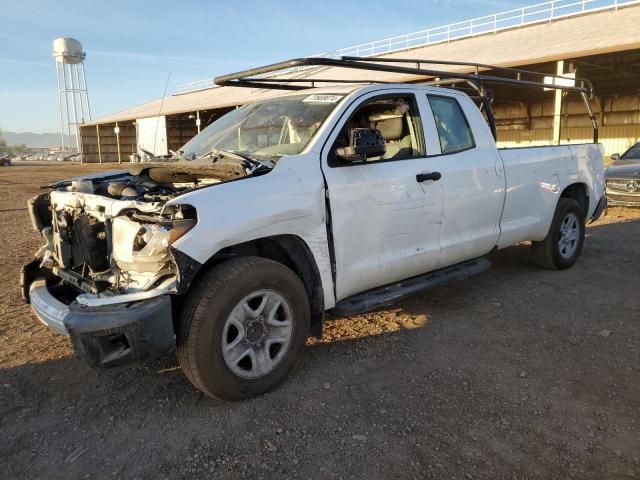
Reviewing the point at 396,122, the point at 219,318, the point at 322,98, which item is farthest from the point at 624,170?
the point at 219,318

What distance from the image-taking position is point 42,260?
3.77 m

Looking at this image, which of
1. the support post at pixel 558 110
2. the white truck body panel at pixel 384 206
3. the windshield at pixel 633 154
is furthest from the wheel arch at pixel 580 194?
the support post at pixel 558 110

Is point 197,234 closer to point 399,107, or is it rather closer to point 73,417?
point 73,417

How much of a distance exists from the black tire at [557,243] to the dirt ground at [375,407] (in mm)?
1186

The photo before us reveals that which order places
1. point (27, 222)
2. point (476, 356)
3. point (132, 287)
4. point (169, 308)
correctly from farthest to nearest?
point (27, 222) < point (476, 356) < point (132, 287) < point (169, 308)

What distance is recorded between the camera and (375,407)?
116 inches

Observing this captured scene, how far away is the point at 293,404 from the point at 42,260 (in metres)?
2.24

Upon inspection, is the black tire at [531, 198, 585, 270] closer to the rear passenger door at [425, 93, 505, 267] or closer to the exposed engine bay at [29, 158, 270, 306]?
the rear passenger door at [425, 93, 505, 267]

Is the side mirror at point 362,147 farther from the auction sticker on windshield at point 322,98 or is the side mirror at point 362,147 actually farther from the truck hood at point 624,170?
the truck hood at point 624,170

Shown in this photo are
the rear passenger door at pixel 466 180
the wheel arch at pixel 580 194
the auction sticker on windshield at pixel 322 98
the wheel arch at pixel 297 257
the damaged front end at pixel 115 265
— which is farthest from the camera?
the wheel arch at pixel 580 194

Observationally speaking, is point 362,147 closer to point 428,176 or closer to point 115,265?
point 428,176

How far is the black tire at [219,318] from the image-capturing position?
2.74 meters

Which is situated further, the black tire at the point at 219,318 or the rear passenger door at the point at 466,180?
the rear passenger door at the point at 466,180

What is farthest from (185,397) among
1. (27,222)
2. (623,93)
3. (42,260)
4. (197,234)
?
(623,93)
